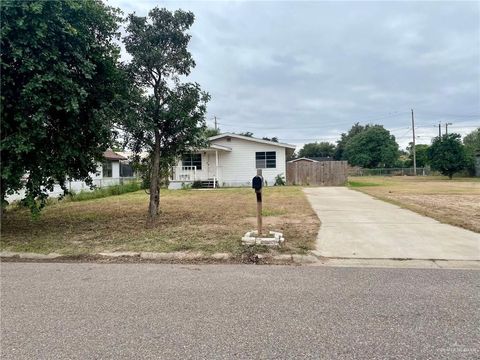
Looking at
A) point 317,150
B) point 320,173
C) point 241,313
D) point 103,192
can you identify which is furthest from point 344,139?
point 241,313

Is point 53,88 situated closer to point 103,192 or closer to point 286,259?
point 286,259

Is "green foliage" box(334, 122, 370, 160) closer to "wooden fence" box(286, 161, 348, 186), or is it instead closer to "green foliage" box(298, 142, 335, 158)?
"green foliage" box(298, 142, 335, 158)

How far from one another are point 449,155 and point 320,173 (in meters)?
19.6

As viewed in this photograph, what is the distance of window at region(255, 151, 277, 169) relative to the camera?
→ 2700 centimetres

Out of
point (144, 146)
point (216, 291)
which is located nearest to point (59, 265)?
point (216, 291)

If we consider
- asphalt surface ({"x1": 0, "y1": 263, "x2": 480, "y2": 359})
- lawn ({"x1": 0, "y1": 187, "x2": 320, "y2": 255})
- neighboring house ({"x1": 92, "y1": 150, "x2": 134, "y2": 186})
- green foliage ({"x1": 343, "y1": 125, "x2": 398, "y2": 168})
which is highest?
green foliage ({"x1": 343, "y1": 125, "x2": 398, "y2": 168})

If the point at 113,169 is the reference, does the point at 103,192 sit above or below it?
below

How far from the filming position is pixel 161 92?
8695mm

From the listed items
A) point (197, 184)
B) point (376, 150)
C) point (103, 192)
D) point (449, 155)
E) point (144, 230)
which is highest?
point (376, 150)

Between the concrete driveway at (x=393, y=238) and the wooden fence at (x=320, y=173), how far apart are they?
18248 millimetres

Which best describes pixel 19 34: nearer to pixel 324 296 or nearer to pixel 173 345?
pixel 173 345

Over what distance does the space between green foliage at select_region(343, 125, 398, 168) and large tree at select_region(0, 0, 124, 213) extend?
2675 inches

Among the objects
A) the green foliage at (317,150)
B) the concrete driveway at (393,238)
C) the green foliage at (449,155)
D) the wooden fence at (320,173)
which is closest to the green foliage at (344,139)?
the green foliage at (317,150)

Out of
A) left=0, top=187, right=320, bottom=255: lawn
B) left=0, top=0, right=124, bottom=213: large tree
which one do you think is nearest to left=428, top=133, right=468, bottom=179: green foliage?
left=0, top=187, right=320, bottom=255: lawn
